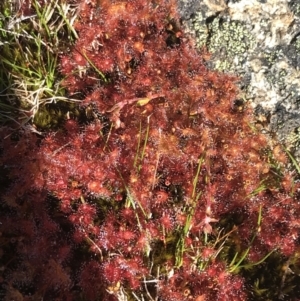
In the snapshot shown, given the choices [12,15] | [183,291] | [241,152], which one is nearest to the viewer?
[183,291]

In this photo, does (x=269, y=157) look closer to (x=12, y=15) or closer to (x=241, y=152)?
(x=241, y=152)

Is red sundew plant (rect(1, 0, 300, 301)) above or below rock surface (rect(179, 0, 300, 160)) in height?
below

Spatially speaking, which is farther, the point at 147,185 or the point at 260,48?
the point at 260,48

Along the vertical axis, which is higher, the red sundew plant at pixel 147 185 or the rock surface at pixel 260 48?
the rock surface at pixel 260 48

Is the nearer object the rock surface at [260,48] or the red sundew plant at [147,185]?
the red sundew plant at [147,185]

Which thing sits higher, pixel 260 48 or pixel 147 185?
pixel 260 48

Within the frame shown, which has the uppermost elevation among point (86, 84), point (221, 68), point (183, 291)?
point (221, 68)

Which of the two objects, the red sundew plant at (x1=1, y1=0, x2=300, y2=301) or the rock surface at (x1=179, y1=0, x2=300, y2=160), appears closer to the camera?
the red sundew plant at (x1=1, y1=0, x2=300, y2=301)

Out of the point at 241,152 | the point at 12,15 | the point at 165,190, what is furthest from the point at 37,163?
the point at 241,152
